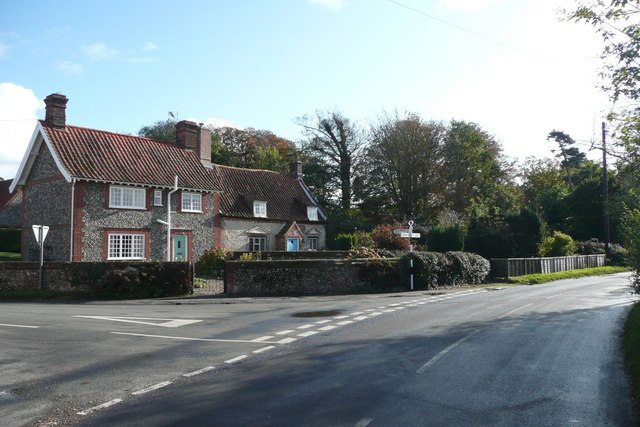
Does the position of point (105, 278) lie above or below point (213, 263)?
below

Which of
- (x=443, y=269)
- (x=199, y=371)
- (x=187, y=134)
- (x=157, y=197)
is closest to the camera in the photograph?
(x=199, y=371)

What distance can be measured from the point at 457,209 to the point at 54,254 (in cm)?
3699

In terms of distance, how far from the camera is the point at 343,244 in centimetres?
4362

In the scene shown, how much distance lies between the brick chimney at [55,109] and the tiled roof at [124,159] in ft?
1.19

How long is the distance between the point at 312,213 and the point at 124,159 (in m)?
18.0

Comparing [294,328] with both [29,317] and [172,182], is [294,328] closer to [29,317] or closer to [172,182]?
[29,317]

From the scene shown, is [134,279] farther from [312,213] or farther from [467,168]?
[467,168]

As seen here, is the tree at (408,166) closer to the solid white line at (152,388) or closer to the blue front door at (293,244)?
the blue front door at (293,244)

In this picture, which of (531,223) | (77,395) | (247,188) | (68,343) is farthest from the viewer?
(247,188)

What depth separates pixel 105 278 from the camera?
74.9 feet

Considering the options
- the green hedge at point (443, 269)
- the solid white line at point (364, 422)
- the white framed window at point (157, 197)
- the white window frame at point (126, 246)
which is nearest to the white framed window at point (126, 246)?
the white window frame at point (126, 246)

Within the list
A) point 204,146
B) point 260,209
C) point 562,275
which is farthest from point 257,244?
point 562,275

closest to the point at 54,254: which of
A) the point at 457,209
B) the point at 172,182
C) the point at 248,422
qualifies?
the point at 172,182

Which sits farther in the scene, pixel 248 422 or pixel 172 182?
pixel 172 182
